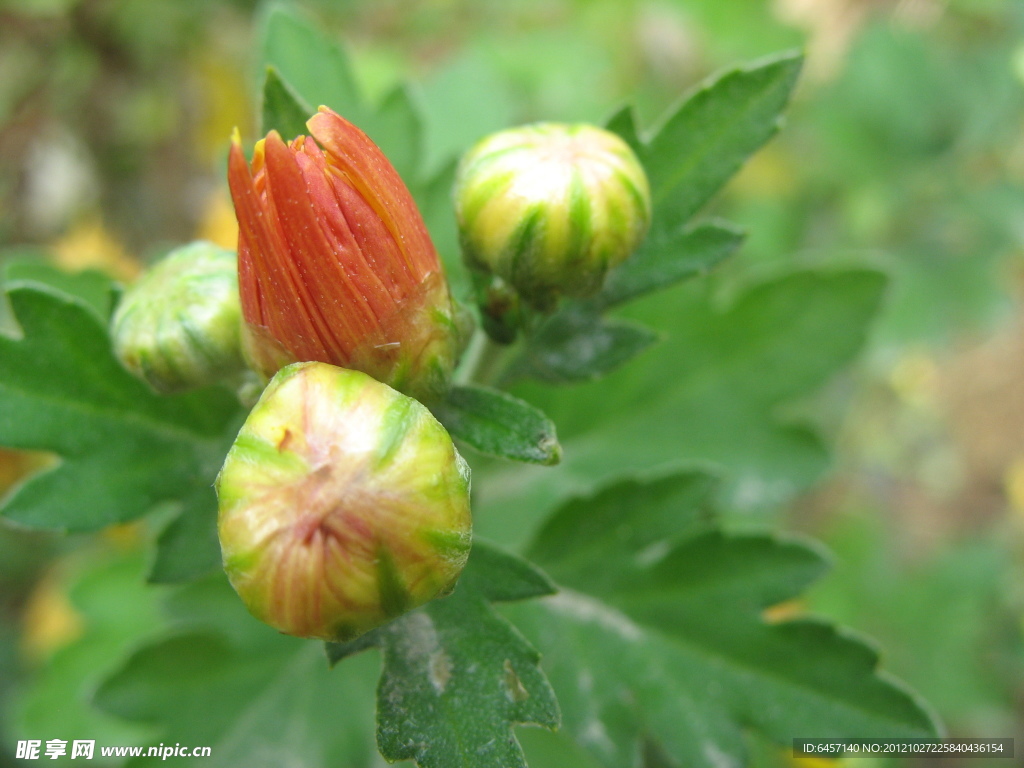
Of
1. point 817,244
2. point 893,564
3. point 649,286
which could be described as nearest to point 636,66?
point 817,244

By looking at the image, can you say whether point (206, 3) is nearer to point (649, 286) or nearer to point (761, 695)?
point (649, 286)

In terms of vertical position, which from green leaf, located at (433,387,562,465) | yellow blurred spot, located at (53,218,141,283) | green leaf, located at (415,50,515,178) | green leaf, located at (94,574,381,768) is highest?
green leaf, located at (415,50,515,178)

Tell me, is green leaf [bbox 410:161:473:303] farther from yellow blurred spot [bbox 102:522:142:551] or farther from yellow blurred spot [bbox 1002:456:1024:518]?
yellow blurred spot [bbox 1002:456:1024:518]

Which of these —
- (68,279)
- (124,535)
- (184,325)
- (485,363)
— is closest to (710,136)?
(485,363)

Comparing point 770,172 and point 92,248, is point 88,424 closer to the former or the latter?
point 92,248

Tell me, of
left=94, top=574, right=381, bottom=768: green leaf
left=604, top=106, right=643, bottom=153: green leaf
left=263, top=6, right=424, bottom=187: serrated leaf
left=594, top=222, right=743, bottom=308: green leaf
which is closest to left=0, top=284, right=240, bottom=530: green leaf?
left=94, top=574, right=381, bottom=768: green leaf
